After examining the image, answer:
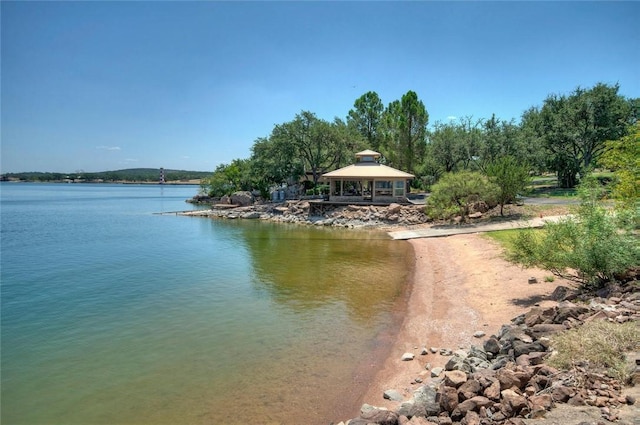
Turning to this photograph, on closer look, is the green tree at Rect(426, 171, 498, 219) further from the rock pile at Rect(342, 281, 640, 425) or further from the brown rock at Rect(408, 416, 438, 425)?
the brown rock at Rect(408, 416, 438, 425)

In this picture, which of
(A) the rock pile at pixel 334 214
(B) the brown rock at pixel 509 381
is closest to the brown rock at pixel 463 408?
(B) the brown rock at pixel 509 381

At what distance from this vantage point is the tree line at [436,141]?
118ft

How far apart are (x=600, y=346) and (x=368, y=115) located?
2056 inches

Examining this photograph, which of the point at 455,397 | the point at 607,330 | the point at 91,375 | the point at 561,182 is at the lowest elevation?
the point at 91,375

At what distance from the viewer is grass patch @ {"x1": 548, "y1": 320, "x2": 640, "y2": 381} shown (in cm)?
530

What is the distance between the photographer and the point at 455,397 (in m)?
5.52

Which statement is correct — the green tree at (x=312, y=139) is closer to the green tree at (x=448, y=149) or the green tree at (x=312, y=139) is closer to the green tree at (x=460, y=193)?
the green tree at (x=448, y=149)

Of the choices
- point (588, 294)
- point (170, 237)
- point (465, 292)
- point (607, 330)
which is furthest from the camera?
point (170, 237)

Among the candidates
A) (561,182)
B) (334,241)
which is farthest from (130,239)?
(561,182)

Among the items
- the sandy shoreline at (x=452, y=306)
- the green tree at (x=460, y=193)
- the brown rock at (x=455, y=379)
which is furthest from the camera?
the green tree at (x=460, y=193)

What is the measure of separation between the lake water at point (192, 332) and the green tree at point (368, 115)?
3530 centimetres

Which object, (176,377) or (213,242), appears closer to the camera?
(176,377)

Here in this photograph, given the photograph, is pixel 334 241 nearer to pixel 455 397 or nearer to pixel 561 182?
pixel 455 397

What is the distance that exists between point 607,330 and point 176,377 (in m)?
8.36
